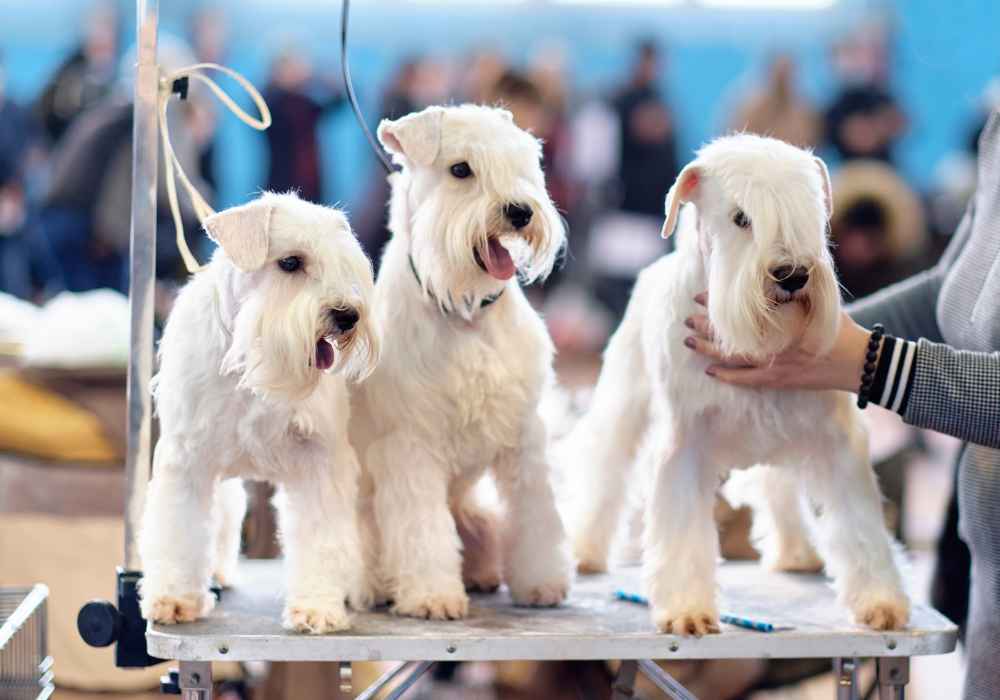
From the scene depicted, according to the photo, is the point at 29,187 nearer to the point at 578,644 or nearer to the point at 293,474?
the point at 293,474

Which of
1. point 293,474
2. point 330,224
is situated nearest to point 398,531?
point 293,474

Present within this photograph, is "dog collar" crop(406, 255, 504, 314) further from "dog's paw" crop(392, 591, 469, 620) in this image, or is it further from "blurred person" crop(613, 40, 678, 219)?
"blurred person" crop(613, 40, 678, 219)

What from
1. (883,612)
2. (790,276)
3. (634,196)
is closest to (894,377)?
(790,276)

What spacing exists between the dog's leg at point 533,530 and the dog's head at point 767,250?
19.2 inches

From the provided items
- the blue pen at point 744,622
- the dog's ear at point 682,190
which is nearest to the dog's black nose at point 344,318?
the dog's ear at point 682,190

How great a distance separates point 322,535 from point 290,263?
50cm

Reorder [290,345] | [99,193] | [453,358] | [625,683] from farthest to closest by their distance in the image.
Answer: [99,193]
[625,683]
[453,358]
[290,345]

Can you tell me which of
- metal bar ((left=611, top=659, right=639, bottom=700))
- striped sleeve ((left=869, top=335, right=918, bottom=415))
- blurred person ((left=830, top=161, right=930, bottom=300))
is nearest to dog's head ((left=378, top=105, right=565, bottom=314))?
striped sleeve ((left=869, top=335, right=918, bottom=415))

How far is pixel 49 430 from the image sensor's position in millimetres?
3795

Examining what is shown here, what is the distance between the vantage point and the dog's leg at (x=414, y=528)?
2.28 m

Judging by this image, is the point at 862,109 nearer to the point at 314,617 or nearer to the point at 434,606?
the point at 434,606

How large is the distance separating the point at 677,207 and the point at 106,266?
12.2 feet

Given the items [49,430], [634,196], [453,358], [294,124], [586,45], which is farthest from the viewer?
[586,45]

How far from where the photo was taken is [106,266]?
5.32 metres
